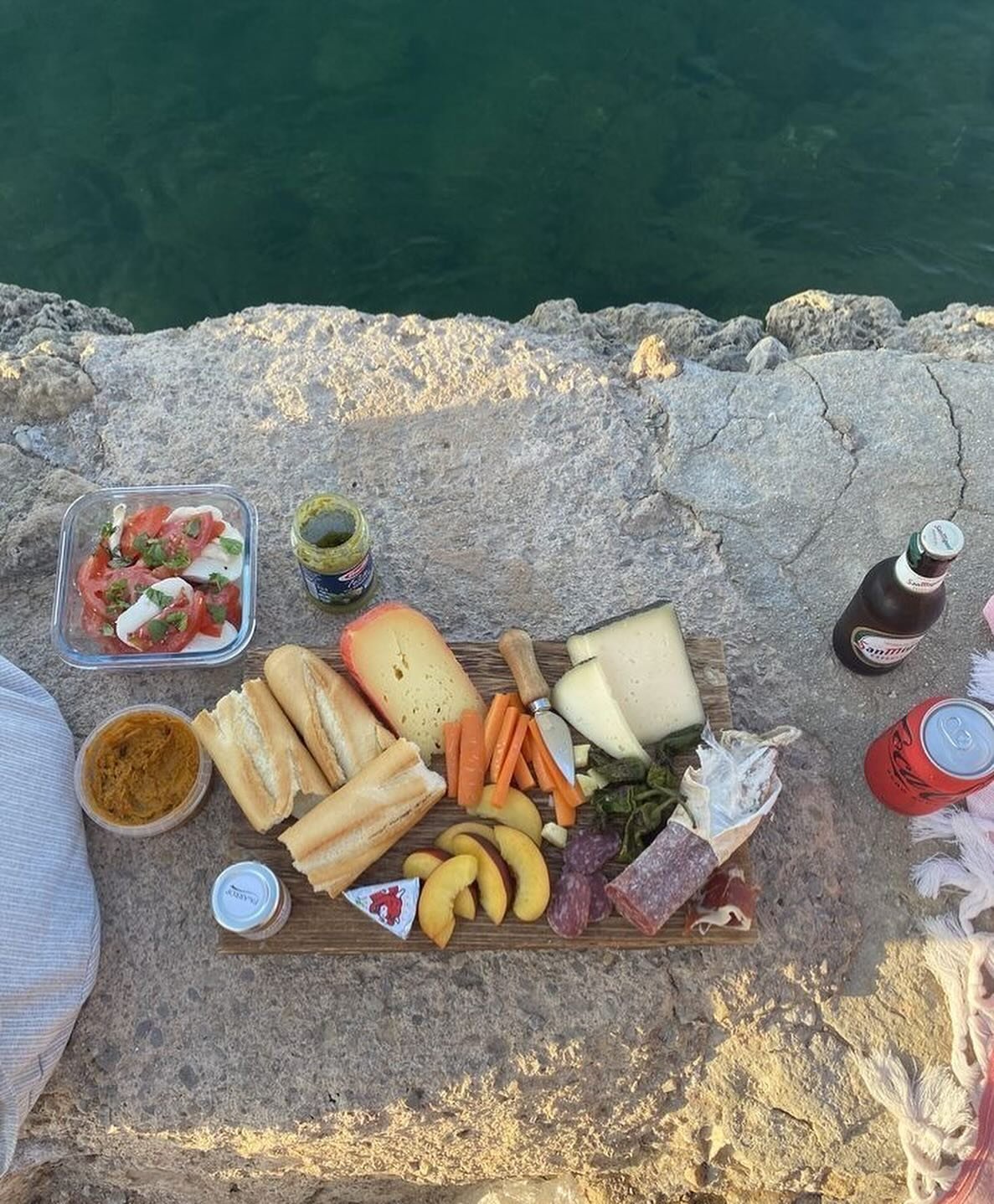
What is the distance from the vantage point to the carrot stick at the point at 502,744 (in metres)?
2.68

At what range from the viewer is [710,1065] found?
267 cm

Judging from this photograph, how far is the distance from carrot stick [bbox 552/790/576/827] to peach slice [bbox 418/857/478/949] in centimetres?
28

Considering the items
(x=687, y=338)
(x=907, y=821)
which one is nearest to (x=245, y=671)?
(x=907, y=821)

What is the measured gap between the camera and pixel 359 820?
8.43 feet

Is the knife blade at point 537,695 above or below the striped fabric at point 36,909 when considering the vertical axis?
above

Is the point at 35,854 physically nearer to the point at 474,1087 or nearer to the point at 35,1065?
the point at 35,1065

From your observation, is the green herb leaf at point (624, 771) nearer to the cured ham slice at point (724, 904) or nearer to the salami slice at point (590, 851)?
the salami slice at point (590, 851)

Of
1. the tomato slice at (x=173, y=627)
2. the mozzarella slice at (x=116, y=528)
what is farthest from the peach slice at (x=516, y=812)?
→ the mozzarella slice at (x=116, y=528)

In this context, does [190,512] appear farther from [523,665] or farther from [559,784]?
[559,784]

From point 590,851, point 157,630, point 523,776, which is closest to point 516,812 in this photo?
point 523,776

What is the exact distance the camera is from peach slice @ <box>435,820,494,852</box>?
2.64 metres

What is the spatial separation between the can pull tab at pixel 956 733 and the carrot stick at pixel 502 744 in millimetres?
1182

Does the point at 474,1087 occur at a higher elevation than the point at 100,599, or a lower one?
lower

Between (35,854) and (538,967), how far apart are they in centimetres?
144
